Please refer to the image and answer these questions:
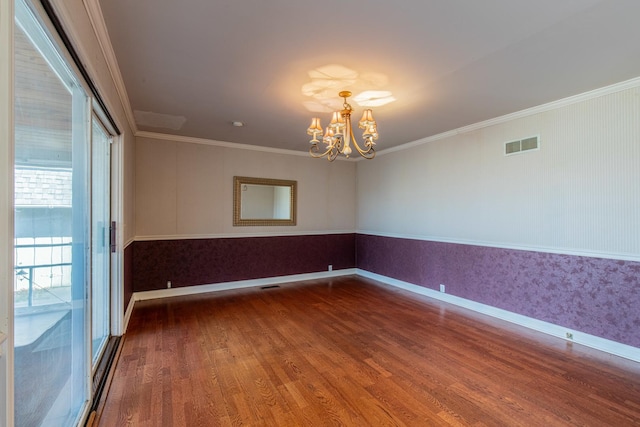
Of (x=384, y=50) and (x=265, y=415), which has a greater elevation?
(x=384, y=50)

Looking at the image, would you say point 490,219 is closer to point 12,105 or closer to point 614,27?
point 614,27

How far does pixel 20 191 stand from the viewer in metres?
1.19

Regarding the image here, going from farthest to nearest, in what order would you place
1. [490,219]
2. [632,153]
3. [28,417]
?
[490,219] < [632,153] < [28,417]

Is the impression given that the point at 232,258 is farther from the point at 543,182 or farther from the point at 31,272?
the point at 543,182

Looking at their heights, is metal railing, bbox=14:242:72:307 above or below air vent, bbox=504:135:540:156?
below

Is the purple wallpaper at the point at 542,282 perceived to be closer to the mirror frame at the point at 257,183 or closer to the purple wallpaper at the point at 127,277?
the mirror frame at the point at 257,183

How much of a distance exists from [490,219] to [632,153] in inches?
60.8

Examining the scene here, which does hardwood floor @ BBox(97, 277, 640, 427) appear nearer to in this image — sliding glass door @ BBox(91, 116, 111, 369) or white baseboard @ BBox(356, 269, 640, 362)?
white baseboard @ BBox(356, 269, 640, 362)

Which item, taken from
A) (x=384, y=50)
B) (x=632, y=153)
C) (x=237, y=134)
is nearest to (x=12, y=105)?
(x=384, y=50)

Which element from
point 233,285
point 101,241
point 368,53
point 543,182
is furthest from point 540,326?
point 101,241

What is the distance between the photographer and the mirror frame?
210 inches

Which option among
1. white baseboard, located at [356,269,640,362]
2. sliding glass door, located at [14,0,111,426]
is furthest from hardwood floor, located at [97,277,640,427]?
sliding glass door, located at [14,0,111,426]

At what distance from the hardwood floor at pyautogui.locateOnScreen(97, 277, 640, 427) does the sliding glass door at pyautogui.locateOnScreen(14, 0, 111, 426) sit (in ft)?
1.83

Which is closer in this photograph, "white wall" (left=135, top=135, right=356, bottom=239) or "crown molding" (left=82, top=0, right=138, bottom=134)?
"crown molding" (left=82, top=0, right=138, bottom=134)
